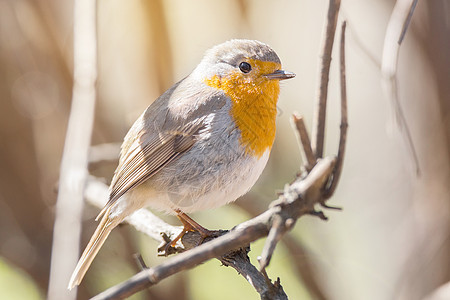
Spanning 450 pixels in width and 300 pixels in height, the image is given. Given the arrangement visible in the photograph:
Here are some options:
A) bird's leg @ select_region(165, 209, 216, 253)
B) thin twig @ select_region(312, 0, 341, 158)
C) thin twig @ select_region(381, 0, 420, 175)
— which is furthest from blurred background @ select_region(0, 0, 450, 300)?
thin twig @ select_region(312, 0, 341, 158)

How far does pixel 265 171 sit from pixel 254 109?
4.24 ft

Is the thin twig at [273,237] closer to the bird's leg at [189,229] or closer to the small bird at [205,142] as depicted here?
the small bird at [205,142]

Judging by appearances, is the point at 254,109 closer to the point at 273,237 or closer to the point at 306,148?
the point at 306,148

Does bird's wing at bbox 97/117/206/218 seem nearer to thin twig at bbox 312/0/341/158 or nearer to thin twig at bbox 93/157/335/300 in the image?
thin twig at bbox 312/0/341/158

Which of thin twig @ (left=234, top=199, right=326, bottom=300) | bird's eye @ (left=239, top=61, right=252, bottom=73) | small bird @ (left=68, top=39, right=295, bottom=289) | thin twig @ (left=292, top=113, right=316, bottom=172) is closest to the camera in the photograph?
thin twig @ (left=292, top=113, right=316, bottom=172)

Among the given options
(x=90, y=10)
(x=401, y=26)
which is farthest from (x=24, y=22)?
(x=401, y=26)

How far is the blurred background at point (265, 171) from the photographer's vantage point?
3.14 meters

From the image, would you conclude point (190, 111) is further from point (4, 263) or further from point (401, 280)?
point (4, 263)

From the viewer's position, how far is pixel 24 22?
11.7 feet

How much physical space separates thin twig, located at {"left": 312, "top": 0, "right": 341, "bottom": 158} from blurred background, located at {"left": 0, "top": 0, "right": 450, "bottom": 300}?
159 centimetres

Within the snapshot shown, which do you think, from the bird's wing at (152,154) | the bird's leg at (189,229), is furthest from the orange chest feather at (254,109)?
the bird's leg at (189,229)

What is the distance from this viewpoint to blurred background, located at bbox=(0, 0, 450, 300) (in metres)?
3.14

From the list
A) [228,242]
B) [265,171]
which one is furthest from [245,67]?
[228,242]

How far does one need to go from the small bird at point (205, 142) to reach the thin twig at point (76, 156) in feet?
0.74
